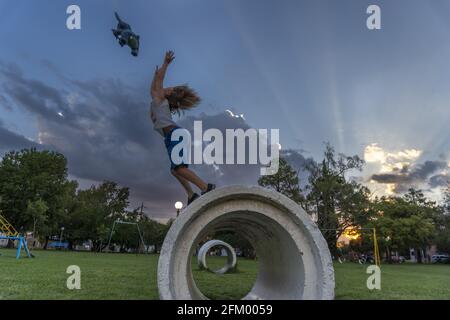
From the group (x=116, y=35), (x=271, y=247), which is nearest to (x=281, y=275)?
(x=271, y=247)

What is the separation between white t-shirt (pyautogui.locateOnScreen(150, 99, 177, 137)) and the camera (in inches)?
237

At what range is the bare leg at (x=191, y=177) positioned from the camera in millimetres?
5668

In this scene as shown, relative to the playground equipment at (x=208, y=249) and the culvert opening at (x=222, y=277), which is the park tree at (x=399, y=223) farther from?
the playground equipment at (x=208, y=249)

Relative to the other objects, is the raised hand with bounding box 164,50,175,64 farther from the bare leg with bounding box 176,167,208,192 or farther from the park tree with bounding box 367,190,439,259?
the park tree with bounding box 367,190,439,259

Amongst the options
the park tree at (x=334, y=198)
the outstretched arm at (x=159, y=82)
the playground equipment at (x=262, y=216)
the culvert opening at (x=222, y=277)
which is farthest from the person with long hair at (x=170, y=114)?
the park tree at (x=334, y=198)

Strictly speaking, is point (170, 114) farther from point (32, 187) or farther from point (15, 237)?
point (32, 187)

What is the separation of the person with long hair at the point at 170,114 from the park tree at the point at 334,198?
38.7 m

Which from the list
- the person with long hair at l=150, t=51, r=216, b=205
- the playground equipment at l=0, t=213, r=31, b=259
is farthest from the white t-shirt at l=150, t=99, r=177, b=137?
the playground equipment at l=0, t=213, r=31, b=259

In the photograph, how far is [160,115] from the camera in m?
6.05

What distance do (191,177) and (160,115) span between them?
46.6 inches

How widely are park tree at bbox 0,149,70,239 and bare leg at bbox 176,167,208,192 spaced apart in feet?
135

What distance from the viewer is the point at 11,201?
4288 cm

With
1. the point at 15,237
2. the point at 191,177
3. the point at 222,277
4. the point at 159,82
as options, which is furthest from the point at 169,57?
the point at 15,237

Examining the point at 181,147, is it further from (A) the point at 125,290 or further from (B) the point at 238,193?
(A) the point at 125,290
